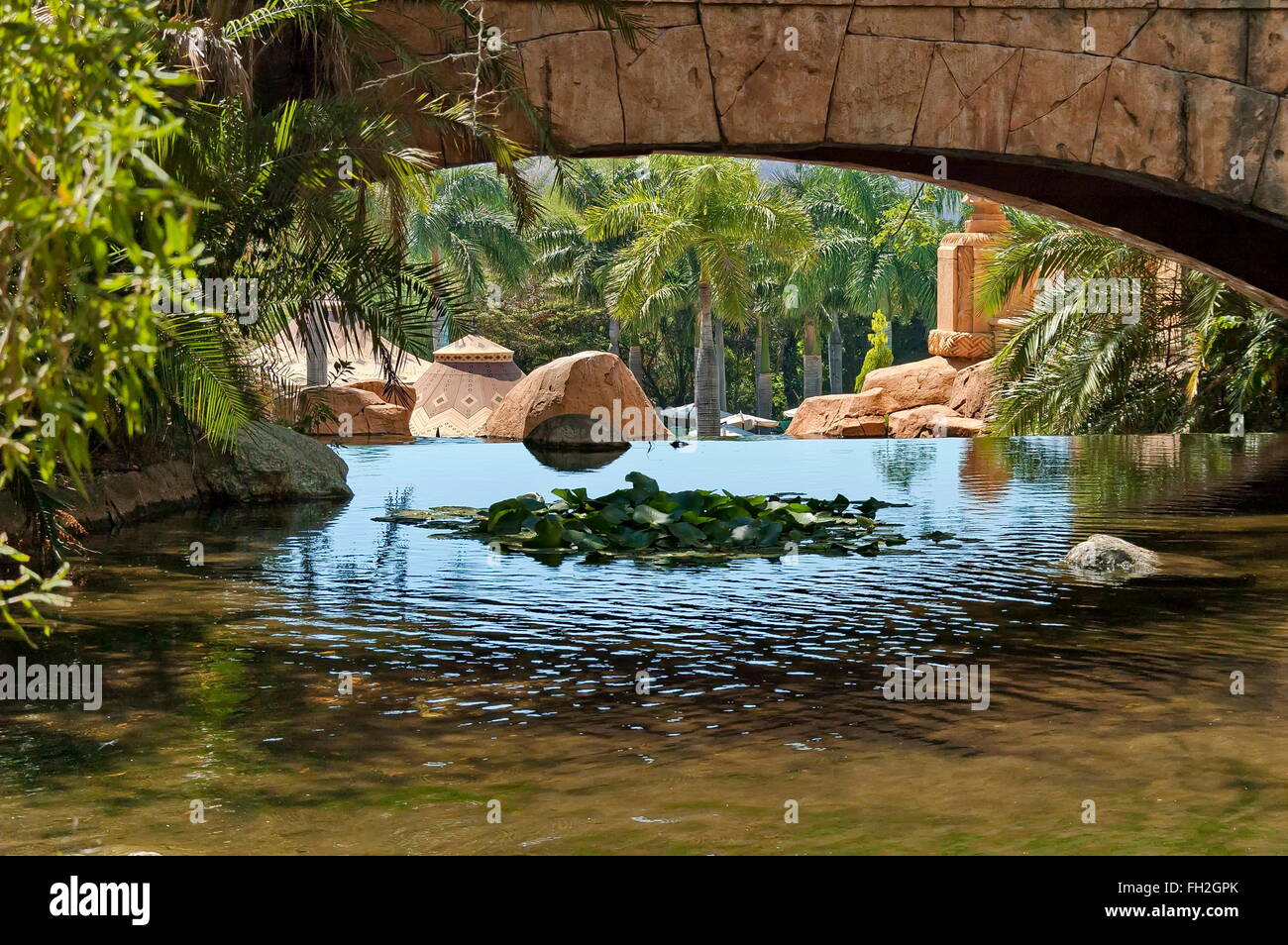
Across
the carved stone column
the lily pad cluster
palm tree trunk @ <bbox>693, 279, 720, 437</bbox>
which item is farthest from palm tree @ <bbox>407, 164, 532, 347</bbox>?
the lily pad cluster

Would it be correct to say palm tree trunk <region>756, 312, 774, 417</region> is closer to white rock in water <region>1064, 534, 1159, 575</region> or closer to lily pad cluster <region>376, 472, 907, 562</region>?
lily pad cluster <region>376, 472, 907, 562</region>

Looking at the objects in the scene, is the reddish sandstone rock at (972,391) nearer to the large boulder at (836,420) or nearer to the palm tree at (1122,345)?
the large boulder at (836,420)

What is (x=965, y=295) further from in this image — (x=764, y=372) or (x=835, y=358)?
(x=835, y=358)

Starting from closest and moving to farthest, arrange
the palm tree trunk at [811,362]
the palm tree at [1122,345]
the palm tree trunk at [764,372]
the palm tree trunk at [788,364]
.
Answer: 1. the palm tree at [1122,345]
2. the palm tree trunk at [811,362]
3. the palm tree trunk at [764,372]
4. the palm tree trunk at [788,364]

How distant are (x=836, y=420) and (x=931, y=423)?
3189mm

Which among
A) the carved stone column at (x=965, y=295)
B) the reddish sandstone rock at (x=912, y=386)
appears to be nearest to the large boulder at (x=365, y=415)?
the reddish sandstone rock at (x=912, y=386)

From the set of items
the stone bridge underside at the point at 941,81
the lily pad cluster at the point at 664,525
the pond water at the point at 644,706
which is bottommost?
the pond water at the point at 644,706

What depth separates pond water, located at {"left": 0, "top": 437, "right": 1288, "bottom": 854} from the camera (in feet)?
13.1

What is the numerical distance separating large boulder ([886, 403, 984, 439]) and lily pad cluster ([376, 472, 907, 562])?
1541 centimetres

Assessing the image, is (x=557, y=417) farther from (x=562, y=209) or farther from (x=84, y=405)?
(x=562, y=209)

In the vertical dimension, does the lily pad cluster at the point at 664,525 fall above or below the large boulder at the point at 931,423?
below

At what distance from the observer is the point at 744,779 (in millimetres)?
4402

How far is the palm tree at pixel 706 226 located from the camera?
32188mm
